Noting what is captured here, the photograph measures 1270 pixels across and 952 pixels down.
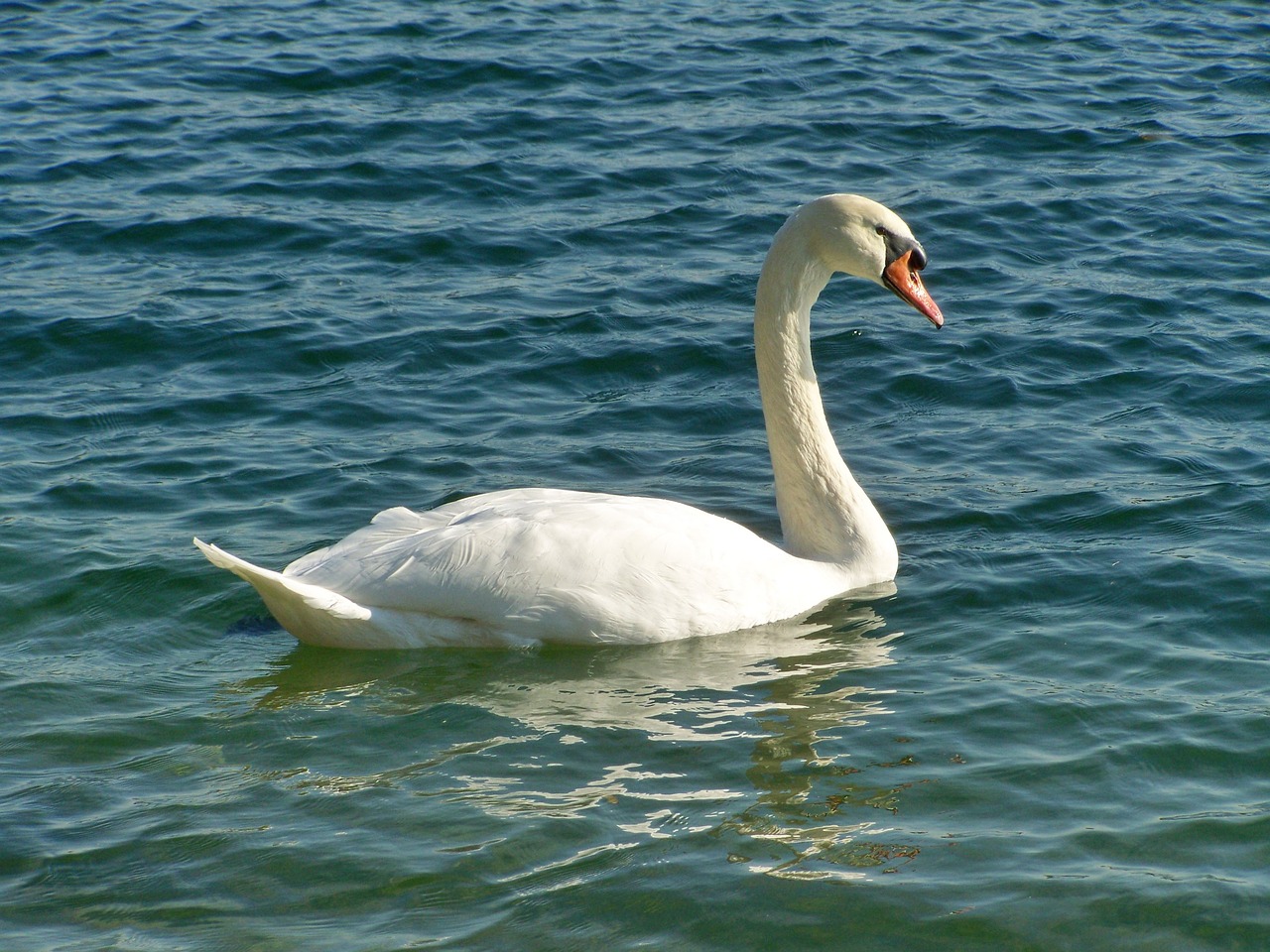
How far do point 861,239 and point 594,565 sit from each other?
197 cm

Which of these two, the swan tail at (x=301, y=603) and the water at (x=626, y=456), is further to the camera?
the swan tail at (x=301, y=603)

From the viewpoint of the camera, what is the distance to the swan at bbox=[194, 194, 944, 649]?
6.60 meters

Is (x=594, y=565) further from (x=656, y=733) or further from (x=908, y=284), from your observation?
(x=908, y=284)

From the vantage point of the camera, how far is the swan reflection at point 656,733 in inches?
217

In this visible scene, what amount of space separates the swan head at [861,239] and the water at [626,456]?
139 centimetres

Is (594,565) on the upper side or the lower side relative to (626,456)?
upper

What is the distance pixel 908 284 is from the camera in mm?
7508

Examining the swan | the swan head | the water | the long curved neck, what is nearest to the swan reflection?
the water

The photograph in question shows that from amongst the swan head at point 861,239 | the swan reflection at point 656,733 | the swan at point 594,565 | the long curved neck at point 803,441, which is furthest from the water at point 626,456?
the swan head at point 861,239

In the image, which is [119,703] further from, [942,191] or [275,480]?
[942,191]

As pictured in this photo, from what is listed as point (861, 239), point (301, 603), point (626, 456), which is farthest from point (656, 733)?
point (626, 456)

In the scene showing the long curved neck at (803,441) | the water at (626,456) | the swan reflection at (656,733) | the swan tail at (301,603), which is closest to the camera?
the water at (626,456)

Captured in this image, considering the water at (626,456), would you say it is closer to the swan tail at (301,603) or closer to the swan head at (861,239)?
the swan tail at (301,603)

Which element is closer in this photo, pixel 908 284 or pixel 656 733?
pixel 656 733
